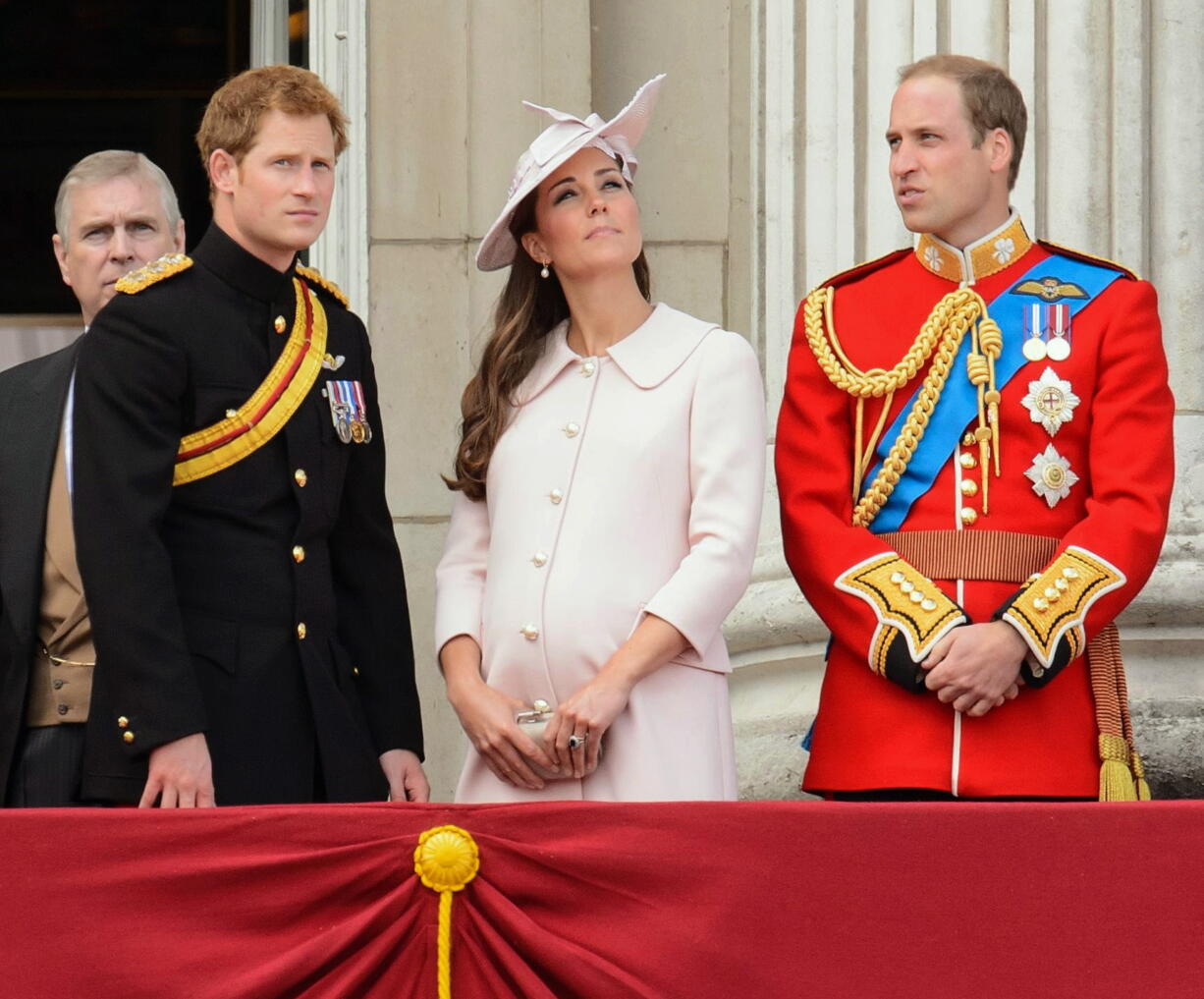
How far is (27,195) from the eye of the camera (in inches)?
305

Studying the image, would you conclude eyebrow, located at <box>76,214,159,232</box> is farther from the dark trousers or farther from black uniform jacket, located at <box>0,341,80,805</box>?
the dark trousers

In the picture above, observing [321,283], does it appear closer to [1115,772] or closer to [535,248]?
[535,248]

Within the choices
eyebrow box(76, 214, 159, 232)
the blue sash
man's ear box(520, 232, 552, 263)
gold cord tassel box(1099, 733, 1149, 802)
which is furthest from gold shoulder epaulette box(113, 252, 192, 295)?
gold cord tassel box(1099, 733, 1149, 802)

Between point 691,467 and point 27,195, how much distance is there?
169 inches

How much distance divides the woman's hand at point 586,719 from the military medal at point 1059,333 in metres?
0.85

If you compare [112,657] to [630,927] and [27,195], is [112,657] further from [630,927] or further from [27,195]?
[27,195]

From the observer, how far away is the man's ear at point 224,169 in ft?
13.2

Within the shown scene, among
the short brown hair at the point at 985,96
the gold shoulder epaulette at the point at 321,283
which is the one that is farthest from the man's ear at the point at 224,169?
the short brown hair at the point at 985,96

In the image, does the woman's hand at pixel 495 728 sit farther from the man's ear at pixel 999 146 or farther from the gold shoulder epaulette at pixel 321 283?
the man's ear at pixel 999 146

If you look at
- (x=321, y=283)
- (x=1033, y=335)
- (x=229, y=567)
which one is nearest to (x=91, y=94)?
(x=321, y=283)

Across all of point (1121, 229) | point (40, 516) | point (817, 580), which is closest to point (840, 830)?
point (817, 580)

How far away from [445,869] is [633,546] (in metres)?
0.83

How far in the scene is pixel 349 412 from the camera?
4.08 m

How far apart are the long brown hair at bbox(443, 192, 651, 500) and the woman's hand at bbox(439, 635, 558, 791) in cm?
35
